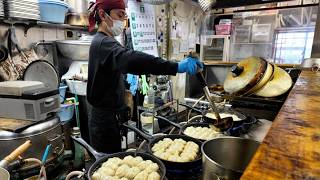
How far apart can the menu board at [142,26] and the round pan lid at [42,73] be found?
1.32 meters

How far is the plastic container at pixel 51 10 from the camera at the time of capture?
102 inches

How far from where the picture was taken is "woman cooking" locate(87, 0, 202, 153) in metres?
1.45

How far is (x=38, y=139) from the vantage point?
1.78 metres

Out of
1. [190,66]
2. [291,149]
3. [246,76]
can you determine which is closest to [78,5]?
[190,66]

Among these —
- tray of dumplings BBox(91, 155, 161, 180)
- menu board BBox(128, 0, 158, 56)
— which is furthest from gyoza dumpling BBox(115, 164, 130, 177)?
menu board BBox(128, 0, 158, 56)

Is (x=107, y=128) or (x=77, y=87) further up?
(x=77, y=87)

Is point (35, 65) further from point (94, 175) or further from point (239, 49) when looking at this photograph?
point (239, 49)

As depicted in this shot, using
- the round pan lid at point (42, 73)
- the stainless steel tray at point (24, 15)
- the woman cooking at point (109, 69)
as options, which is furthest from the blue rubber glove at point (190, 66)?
the stainless steel tray at point (24, 15)

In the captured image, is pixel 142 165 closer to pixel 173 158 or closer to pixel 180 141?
pixel 173 158

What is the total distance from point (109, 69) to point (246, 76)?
0.99 m

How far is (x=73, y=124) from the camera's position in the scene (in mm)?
3094

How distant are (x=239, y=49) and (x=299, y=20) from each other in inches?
56.4

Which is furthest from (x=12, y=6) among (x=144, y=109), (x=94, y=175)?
(x=94, y=175)

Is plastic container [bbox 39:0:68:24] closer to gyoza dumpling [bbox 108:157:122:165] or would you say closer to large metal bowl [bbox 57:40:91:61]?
large metal bowl [bbox 57:40:91:61]
